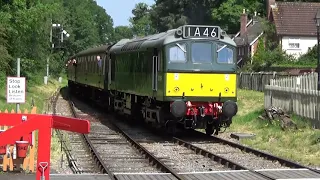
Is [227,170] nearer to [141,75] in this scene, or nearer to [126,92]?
[141,75]

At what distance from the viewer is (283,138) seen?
16.3m

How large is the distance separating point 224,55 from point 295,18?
4466cm

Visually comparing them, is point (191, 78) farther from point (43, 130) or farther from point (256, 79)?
point (256, 79)

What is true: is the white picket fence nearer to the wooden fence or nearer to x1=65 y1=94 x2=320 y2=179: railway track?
x1=65 y1=94 x2=320 y2=179: railway track

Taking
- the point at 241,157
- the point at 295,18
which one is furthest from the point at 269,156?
the point at 295,18

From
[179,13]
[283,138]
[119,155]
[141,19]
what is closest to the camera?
[119,155]

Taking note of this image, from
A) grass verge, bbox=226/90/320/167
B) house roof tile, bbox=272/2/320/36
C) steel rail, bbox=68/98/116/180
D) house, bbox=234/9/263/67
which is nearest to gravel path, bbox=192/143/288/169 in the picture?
grass verge, bbox=226/90/320/167

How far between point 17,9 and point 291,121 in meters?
15.6

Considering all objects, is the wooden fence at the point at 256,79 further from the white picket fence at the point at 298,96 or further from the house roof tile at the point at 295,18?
the house roof tile at the point at 295,18

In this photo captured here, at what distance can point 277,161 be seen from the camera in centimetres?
1286

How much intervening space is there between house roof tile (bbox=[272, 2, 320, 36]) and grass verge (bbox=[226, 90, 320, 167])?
125 ft

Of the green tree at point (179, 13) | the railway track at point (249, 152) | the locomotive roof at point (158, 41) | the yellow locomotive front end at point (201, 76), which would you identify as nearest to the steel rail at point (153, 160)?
the yellow locomotive front end at point (201, 76)

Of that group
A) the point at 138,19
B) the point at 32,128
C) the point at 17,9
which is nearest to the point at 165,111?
the point at 32,128

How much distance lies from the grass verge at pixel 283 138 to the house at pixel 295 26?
37.9 m
